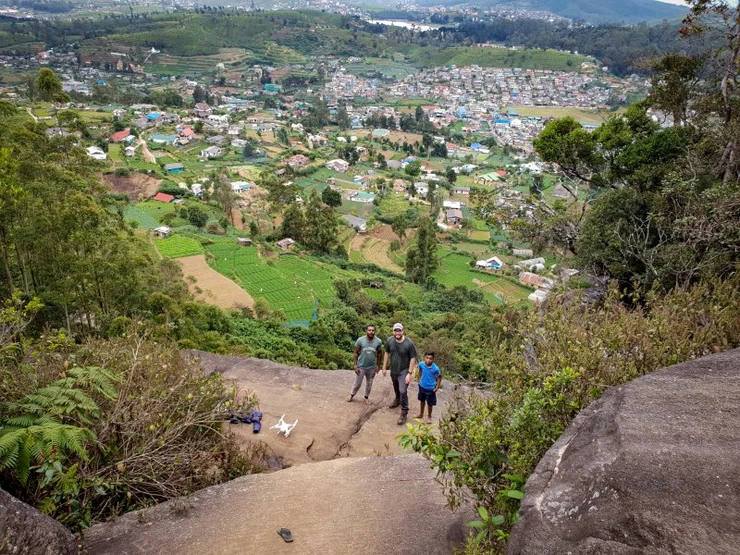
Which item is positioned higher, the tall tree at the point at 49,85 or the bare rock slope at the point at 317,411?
the tall tree at the point at 49,85

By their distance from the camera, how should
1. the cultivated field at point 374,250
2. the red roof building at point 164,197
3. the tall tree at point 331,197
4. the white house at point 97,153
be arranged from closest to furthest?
the cultivated field at point 374,250 < the red roof building at point 164,197 < the white house at point 97,153 < the tall tree at point 331,197

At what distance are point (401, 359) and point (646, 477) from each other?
4055 millimetres

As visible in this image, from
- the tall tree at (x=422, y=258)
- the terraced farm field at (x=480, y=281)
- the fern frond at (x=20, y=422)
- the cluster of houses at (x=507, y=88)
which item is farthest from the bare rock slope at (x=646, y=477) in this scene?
the cluster of houses at (x=507, y=88)

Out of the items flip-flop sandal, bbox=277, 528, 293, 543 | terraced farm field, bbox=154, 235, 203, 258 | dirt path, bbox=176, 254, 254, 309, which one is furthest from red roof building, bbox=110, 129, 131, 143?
flip-flop sandal, bbox=277, 528, 293, 543

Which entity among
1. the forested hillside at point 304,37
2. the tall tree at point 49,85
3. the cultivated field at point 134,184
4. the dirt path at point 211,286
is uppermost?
the forested hillside at point 304,37

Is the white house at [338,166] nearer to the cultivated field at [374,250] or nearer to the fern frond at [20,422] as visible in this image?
the cultivated field at [374,250]

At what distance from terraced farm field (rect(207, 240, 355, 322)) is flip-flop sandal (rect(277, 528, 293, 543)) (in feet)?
73.4

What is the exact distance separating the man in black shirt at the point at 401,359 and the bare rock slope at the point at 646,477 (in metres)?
3.20

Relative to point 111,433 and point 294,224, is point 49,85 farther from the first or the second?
point 294,224

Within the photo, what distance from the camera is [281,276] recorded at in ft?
103

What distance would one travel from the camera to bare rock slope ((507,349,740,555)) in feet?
7.72

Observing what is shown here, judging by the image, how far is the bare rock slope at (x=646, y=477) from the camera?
7.72 feet

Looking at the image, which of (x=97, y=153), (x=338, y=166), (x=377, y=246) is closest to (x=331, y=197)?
(x=377, y=246)

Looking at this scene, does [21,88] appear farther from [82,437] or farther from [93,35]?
[82,437]
